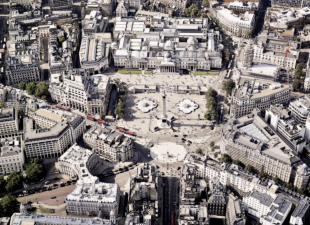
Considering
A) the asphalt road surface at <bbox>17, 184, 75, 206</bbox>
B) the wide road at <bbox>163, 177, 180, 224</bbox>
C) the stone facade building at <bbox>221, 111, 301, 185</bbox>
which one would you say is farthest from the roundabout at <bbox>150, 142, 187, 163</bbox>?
the asphalt road surface at <bbox>17, 184, 75, 206</bbox>

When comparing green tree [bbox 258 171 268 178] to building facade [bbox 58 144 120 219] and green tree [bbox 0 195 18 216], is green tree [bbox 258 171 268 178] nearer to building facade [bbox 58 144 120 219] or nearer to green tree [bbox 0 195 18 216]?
building facade [bbox 58 144 120 219]

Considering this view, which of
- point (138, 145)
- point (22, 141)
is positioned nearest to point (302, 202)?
point (138, 145)

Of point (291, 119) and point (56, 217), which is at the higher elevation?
point (291, 119)

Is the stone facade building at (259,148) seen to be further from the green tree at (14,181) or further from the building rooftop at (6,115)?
the building rooftop at (6,115)

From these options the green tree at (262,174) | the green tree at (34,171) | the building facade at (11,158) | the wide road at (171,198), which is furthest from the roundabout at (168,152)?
the building facade at (11,158)

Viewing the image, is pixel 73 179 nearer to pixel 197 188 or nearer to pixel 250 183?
pixel 197 188

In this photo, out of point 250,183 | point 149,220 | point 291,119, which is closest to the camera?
point 149,220
